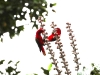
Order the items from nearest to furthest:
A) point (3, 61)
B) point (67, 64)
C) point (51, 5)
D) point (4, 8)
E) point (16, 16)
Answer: point (4, 8)
point (16, 16)
point (51, 5)
point (3, 61)
point (67, 64)

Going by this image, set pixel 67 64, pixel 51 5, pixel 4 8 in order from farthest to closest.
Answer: pixel 67 64, pixel 51 5, pixel 4 8

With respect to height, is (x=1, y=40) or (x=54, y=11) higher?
(x=54, y=11)

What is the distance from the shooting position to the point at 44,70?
13.4ft

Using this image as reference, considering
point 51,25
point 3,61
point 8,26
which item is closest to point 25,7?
point 8,26

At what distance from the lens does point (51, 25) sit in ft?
17.2

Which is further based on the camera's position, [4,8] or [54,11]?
[54,11]

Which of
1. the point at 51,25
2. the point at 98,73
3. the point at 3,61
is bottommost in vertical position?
the point at 98,73

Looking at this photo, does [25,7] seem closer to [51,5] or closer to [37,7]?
[37,7]

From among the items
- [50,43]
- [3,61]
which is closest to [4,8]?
[3,61]

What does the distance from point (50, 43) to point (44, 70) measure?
1.15 m

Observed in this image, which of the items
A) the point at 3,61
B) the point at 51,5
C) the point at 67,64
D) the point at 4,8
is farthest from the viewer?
the point at 67,64

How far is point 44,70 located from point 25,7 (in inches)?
45.8

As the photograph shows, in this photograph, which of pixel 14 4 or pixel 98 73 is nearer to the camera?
pixel 14 4

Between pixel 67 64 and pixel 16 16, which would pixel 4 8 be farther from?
pixel 67 64
